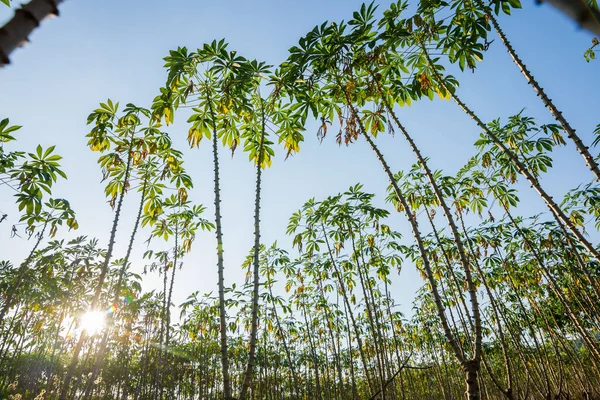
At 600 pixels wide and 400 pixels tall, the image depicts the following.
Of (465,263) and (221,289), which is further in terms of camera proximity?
(221,289)

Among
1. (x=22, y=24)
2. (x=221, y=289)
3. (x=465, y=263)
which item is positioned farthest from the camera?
(x=221, y=289)

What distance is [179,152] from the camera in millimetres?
5844

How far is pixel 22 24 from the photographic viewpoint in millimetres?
607

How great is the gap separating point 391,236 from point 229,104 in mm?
6195

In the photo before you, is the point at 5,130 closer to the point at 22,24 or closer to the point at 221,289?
the point at 221,289

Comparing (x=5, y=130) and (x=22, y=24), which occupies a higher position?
(x=5, y=130)

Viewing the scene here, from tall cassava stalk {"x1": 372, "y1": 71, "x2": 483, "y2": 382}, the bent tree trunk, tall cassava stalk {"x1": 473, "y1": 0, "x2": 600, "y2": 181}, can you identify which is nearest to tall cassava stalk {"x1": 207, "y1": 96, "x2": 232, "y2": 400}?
tall cassava stalk {"x1": 372, "y1": 71, "x2": 483, "y2": 382}

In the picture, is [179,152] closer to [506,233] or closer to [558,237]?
[506,233]

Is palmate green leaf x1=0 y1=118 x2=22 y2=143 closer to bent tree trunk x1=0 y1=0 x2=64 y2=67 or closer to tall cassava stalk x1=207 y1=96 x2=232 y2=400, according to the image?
tall cassava stalk x1=207 y1=96 x2=232 y2=400

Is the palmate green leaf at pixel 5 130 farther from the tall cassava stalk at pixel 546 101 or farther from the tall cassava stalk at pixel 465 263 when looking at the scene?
the tall cassava stalk at pixel 546 101

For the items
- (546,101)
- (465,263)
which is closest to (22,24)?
(465,263)

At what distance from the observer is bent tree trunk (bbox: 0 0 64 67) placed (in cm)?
58

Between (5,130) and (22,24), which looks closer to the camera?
(22,24)

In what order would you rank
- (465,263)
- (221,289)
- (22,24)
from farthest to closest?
1. (221,289)
2. (465,263)
3. (22,24)
